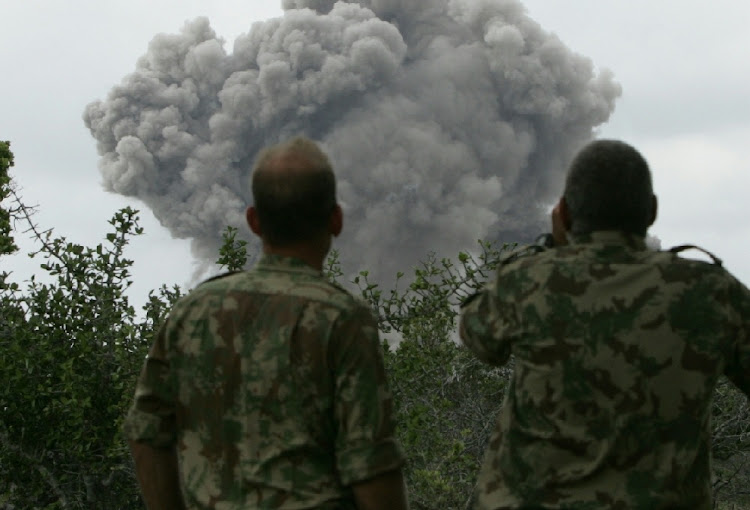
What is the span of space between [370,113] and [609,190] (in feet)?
161

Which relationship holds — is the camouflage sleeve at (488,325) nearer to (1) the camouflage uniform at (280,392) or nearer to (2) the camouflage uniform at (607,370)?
(2) the camouflage uniform at (607,370)

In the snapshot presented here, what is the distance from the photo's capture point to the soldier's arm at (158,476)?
2730 mm

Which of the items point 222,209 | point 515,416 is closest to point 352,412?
point 515,416

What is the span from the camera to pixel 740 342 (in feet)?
9.37

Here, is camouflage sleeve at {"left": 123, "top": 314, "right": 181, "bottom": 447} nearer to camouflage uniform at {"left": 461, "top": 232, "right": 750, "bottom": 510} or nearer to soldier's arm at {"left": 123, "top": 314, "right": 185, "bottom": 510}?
soldier's arm at {"left": 123, "top": 314, "right": 185, "bottom": 510}

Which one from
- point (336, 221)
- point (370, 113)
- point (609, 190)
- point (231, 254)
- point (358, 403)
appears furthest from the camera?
point (370, 113)

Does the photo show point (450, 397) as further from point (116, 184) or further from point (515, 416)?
point (116, 184)

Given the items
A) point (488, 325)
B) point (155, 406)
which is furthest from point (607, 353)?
point (155, 406)

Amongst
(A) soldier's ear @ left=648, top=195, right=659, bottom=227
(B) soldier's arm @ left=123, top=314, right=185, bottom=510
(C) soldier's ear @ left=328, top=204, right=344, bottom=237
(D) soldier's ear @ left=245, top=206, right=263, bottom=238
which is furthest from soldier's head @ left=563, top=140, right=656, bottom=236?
(B) soldier's arm @ left=123, top=314, right=185, bottom=510

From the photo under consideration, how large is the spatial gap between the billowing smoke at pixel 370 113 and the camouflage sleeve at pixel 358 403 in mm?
45703

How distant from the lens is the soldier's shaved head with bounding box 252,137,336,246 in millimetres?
2520

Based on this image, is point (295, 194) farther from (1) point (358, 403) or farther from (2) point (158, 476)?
(2) point (158, 476)

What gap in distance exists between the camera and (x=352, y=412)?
245 centimetres

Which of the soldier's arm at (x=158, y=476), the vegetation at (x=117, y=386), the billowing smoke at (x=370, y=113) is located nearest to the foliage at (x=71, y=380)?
the vegetation at (x=117, y=386)
